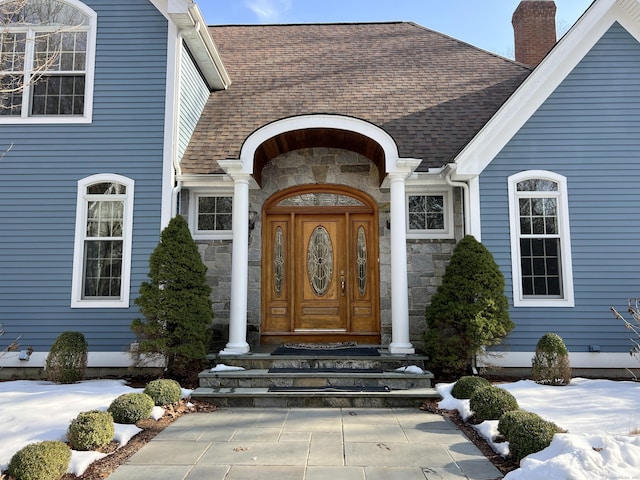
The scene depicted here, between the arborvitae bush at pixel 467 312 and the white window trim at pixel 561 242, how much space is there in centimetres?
49

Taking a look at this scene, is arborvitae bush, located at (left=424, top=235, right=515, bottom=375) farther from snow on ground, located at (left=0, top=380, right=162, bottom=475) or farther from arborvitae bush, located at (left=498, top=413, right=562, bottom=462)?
snow on ground, located at (left=0, top=380, right=162, bottom=475)

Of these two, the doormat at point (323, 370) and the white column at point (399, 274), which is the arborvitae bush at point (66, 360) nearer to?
the doormat at point (323, 370)

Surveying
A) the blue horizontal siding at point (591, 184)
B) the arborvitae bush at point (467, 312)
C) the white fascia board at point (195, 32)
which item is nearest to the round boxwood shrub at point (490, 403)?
the arborvitae bush at point (467, 312)

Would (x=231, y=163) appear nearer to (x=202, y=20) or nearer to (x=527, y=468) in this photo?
(x=202, y=20)

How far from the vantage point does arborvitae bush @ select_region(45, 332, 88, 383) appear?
643cm

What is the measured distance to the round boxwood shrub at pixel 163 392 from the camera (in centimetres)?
545

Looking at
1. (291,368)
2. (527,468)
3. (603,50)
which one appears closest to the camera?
(527,468)

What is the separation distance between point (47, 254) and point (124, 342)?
1870 mm

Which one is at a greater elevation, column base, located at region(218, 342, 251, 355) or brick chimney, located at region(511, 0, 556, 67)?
brick chimney, located at region(511, 0, 556, 67)

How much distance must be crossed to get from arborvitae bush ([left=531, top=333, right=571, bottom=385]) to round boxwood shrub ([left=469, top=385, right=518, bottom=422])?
5.47ft

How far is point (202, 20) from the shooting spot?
7.96 m

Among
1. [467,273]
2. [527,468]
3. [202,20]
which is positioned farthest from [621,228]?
[202,20]

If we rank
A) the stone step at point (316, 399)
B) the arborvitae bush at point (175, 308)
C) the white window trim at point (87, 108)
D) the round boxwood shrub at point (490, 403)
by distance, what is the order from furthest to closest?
the white window trim at point (87, 108) → the arborvitae bush at point (175, 308) → the stone step at point (316, 399) → the round boxwood shrub at point (490, 403)

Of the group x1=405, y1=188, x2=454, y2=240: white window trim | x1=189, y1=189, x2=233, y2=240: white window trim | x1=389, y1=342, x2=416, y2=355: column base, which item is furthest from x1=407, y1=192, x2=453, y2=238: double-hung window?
x1=189, y1=189, x2=233, y2=240: white window trim
